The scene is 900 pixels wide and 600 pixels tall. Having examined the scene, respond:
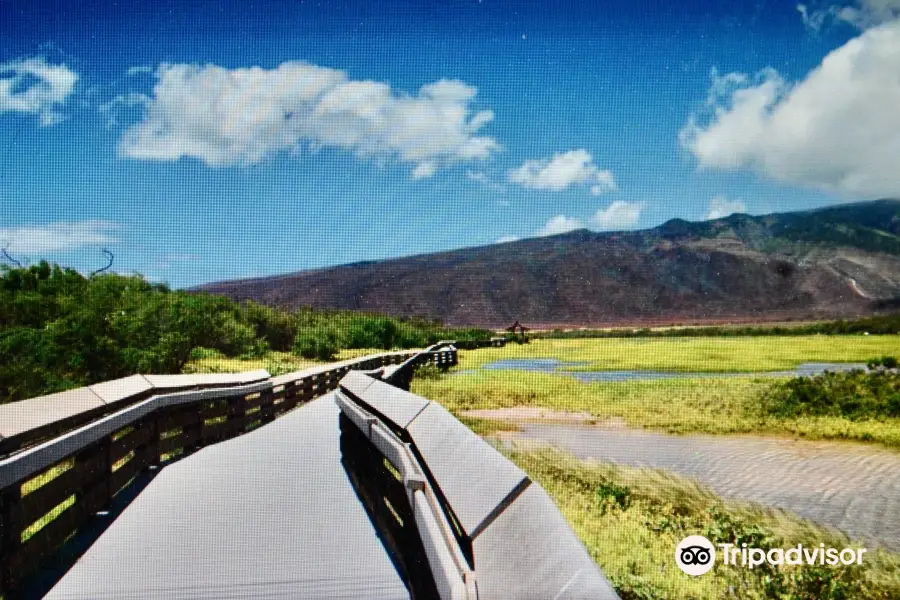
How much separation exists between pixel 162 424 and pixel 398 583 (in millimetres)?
5188

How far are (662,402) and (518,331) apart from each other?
77071 millimetres

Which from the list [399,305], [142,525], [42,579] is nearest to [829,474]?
[142,525]

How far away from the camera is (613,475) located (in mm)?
9547

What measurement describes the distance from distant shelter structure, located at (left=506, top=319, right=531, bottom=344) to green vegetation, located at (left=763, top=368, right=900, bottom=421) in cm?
5952

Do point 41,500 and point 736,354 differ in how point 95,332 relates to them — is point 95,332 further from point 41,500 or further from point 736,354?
point 736,354

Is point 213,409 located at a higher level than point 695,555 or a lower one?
higher

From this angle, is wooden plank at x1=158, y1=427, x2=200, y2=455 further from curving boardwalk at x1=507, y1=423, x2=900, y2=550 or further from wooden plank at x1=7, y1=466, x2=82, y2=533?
curving boardwalk at x1=507, y1=423, x2=900, y2=550

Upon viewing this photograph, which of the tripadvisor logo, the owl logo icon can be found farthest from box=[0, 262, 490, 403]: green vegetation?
the owl logo icon

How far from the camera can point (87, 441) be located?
515 cm

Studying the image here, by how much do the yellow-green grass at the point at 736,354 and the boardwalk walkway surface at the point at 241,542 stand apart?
18.2m

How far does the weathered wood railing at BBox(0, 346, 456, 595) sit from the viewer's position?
13.2ft

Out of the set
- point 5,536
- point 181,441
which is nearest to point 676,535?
point 5,536

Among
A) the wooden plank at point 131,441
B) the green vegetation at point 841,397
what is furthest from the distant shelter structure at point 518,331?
the wooden plank at point 131,441

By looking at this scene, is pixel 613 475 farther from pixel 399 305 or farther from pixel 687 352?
pixel 399 305
